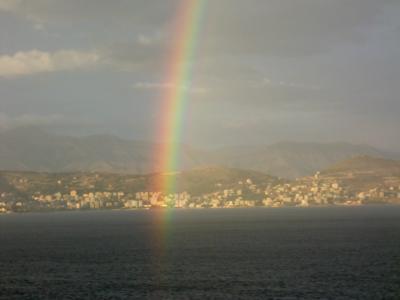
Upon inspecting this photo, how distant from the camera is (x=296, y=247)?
188875mm

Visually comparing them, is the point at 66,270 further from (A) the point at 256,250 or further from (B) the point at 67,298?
→ (A) the point at 256,250

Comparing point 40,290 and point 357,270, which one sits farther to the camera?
point 357,270

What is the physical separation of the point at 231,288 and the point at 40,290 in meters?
37.6

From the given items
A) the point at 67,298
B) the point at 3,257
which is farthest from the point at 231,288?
the point at 3,257

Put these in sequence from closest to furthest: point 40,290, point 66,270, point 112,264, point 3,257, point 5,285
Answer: point 40,290
point 5,285
point 66,270
point 112,264
point 3,257

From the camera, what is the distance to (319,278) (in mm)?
121750

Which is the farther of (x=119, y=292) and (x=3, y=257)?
(x=3, y=257)

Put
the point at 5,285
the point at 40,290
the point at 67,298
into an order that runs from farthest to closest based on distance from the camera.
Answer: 1. the point at 5,285
2. the point at 40,290
3. the point at 67,298

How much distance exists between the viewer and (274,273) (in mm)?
130875

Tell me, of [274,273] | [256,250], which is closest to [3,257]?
[256,250]

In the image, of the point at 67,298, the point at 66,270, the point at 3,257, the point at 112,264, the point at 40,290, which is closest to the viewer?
the point at 67,298

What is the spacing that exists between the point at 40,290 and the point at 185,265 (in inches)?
1719

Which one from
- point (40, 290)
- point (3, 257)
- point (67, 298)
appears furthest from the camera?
point (3, 257)

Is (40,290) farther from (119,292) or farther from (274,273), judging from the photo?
(274,273)
